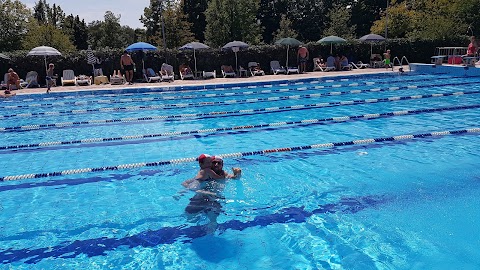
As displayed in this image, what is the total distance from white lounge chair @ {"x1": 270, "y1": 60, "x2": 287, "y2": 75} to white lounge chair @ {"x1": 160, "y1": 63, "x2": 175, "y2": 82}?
16.8ft

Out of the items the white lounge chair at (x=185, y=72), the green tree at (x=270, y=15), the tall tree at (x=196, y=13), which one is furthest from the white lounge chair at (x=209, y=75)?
the green tree at (x=270, y=15)

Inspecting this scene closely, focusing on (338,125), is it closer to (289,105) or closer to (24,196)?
(289,105)

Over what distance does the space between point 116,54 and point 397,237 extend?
1790cm

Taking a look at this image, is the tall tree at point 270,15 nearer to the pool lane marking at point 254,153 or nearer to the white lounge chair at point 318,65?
the white lounge chair at point 318,65

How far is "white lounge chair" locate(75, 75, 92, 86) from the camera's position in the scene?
18.1 metres

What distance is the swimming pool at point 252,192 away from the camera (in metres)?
3.98

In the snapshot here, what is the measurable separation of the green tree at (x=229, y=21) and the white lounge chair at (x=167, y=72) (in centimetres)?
912

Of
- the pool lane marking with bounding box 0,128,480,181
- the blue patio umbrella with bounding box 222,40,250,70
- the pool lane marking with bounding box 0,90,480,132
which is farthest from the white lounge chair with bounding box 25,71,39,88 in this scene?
the pool lane marking with bounding box 0,128,480,181

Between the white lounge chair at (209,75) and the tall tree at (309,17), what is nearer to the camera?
the white lounge chair at (209,75)

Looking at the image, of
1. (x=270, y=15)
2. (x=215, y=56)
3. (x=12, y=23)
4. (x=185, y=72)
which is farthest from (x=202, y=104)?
(x=270, y=15)

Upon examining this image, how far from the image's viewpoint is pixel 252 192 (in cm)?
550

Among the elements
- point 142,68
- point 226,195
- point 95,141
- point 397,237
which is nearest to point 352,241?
point 397,237

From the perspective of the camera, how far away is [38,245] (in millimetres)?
4230

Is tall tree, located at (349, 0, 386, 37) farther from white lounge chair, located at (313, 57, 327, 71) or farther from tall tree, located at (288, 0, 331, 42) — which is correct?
white lounge chair, located at (313, 57, 327, 71)
